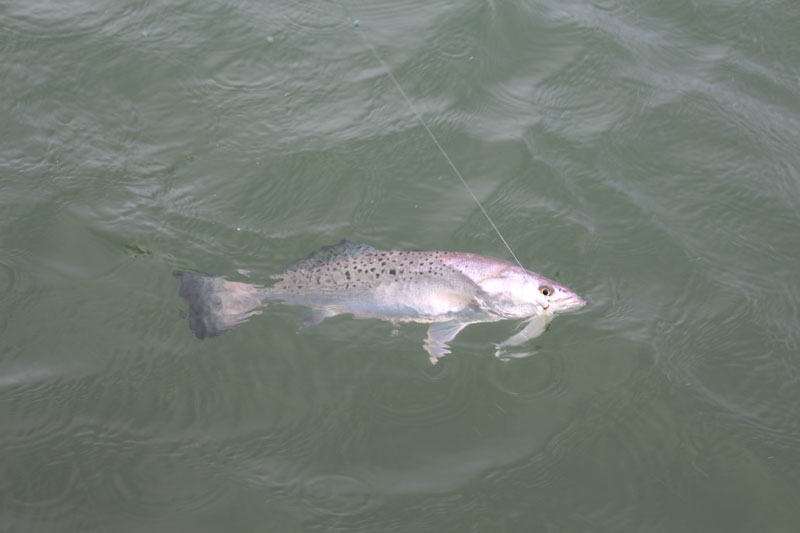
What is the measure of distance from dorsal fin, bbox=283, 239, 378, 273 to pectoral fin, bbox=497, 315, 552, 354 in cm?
131

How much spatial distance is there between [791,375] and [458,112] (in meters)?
4.08

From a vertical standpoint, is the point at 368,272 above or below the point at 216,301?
above

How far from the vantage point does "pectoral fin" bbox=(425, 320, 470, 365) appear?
5574mm

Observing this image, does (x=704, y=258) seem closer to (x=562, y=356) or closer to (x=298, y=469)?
(x=562, y=356)

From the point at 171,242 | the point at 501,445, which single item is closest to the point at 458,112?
the point at 171,242

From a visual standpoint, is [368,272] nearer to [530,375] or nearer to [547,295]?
[547,295]

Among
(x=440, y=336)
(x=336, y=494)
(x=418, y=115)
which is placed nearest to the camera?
(x=336, y=494)

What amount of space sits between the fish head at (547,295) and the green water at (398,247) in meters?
0.45

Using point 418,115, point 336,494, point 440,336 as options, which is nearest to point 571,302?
point 440,336

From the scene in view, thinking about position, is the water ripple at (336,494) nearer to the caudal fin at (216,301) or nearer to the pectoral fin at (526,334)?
the caudal fin at (216,301)

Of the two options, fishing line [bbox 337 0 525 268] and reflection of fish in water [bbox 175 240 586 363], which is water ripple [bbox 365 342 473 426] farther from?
fishing line [bbox 337 0 525 268]

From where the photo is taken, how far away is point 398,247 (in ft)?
20.9

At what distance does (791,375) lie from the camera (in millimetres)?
5660

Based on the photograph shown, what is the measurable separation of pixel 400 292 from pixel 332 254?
65 centimetres
